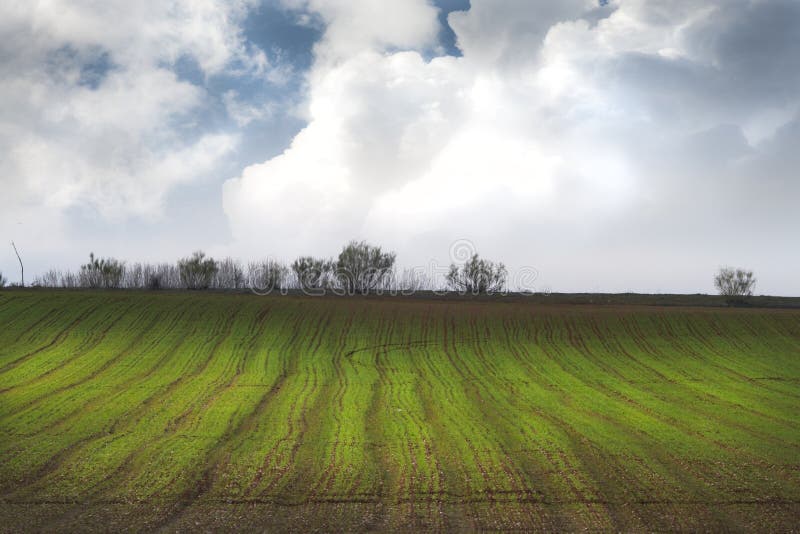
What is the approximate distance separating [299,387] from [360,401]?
4699 millimetres

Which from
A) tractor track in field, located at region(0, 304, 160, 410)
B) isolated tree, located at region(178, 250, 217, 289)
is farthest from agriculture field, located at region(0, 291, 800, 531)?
isolated tree, located at region(178, 250, 217, 289)

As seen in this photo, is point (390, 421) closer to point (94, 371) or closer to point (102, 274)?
point (94, 371)

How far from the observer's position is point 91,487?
1794 cm

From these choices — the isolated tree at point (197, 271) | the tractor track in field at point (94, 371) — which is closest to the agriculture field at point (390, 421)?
the tractor track in field at point (94, 371)

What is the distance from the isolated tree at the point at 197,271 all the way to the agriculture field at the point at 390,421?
1527 inches

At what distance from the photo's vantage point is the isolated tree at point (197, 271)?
92125 millimetres

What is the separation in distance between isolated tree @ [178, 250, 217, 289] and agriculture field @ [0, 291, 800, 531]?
38.8m

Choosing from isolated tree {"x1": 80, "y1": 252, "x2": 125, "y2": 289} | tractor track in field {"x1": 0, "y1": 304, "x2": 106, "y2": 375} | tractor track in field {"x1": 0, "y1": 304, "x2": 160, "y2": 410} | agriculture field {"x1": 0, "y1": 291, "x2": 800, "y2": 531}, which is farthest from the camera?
isolated tree {"x1": 80, "y1": 252, "x2": 125, "y2": 289}

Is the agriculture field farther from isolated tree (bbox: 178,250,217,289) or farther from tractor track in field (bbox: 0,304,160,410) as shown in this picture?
isolated tree (bbox: 178,250,217,289)

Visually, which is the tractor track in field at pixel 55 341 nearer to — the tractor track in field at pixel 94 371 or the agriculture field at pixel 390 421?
the agriculture field at pixel 390 421

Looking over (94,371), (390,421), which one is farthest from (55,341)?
(390,421)

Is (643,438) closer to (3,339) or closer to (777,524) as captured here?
(777,524)

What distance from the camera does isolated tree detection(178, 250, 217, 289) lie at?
302 ft

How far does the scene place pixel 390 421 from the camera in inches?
1011
